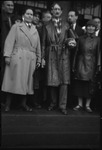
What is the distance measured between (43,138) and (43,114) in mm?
454

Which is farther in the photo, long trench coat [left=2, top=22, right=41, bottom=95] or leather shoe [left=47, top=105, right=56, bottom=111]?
leather shoe [left=47, top=105, right=56, bottom=111]

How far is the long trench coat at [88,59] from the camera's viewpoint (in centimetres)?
540

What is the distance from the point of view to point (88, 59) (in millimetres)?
5414

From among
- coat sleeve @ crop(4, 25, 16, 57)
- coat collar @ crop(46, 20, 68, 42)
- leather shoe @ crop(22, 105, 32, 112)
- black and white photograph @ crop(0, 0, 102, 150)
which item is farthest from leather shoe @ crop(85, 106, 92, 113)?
coat sleeve @ crop(4, 25, 16, 57)

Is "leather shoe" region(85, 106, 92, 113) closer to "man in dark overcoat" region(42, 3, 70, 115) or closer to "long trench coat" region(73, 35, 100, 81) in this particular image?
"man in dark overcoat" region(42, 3, 70, 115)

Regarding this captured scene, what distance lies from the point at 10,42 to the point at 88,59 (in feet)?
5.24

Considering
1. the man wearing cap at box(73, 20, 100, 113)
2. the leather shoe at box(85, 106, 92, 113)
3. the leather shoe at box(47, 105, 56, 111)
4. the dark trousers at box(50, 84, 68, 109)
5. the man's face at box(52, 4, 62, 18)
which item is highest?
the man's face at box(52, 4, 62, 18)

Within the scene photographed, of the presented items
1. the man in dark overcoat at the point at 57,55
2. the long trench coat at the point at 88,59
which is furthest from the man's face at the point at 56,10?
the long trench coat at the point at 88,59

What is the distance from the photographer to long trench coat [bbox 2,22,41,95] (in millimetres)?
5016

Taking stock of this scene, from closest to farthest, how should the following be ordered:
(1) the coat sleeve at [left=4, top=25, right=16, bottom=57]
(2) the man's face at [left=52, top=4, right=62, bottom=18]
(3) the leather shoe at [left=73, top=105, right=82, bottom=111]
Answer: (1) the coat sleeve at [left=4, top=25, right=16, bottom=57] < (2) the man's face at [left=52, top=4, right=62, bottom=18] < (3) the leather shoe at [left=73, top=105, right=82, bottom=111]

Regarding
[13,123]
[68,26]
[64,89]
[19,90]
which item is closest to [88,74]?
[64,89]

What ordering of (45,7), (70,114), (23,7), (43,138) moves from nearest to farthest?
(43,138) < (70,114) < (23,7) < (45,7)

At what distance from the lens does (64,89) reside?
5324 millimetres

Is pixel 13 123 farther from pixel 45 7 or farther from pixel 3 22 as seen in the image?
pixel 45 7
